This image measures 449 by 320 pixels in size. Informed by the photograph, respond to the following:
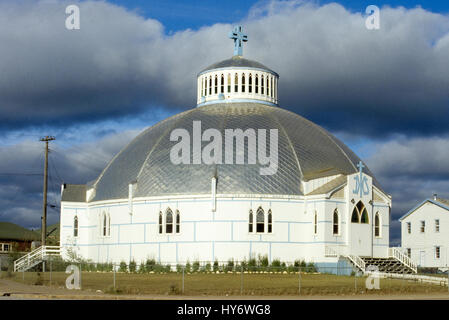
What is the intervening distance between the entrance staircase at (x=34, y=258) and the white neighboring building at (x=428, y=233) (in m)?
36.6

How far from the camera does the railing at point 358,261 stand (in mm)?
54812

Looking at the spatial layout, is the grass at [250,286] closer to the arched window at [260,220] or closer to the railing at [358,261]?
the railing at [358,261]

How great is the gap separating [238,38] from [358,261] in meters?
26.8

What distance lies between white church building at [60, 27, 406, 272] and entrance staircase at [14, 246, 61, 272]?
509 cm

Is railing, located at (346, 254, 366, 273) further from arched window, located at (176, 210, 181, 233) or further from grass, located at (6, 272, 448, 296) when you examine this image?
arched window, located at (176, 210, 181, 233)

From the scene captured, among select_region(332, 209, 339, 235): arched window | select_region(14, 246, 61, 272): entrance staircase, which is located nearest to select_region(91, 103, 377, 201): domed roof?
select_region(332, 209, 339, 235): arched window

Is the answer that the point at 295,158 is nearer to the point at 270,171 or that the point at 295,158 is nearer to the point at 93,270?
the point at 270,171

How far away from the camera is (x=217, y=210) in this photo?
57.1 m

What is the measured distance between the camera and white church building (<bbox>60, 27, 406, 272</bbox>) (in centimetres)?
5709

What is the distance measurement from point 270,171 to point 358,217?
7.89m

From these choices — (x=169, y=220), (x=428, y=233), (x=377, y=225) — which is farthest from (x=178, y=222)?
(x=428, y=233)

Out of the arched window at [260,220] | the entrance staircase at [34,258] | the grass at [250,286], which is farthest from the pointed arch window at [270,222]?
the entrance staircase at [34,258]

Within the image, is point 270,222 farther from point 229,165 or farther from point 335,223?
point 229,165
